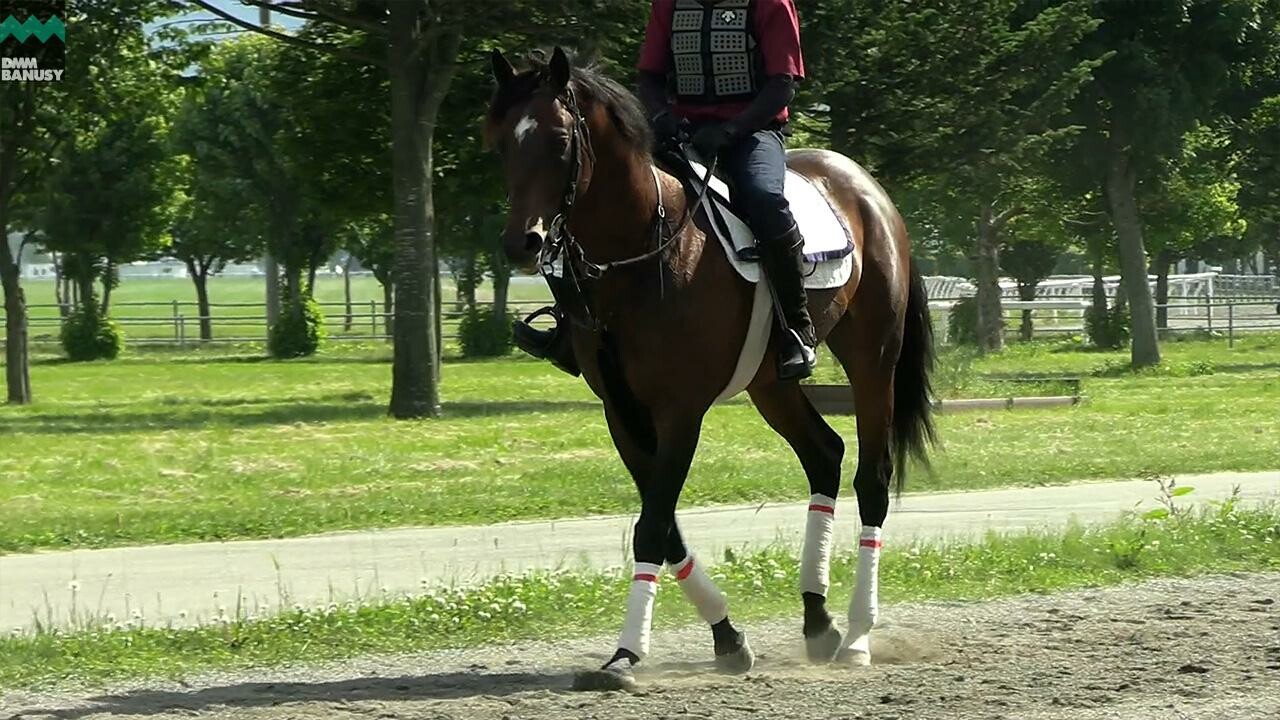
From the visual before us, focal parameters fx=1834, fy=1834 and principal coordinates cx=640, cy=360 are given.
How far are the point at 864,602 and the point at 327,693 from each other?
2590 millimetres

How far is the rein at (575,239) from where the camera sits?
23.9 feet

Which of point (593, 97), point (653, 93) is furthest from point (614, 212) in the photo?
point (653, 93)

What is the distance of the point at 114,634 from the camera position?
8.84 m

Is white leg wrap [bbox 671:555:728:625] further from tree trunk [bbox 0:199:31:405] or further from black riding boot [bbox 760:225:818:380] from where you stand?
tree trunk [bbox 0:199:31:405]

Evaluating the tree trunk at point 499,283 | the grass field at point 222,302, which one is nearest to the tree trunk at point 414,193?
the tree trunk at point 499,283

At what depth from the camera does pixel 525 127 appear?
23.7 feet

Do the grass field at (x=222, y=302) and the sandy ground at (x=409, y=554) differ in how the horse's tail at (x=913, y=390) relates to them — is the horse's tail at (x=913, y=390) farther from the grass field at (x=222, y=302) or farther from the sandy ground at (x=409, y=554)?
the grass field at (x=222, y=302)

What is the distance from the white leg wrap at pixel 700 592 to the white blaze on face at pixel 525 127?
6.74 ft

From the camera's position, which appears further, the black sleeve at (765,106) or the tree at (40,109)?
the tree at (40,109)

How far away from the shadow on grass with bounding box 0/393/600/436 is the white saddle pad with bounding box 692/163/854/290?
1611 cm

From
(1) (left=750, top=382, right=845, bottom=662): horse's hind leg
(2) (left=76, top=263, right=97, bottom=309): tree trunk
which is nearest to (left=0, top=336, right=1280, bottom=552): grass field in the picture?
(1) (left=750, top=382, right=845, bottom=662): horse's hind leg

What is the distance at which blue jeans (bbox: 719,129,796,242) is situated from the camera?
8.19 metres

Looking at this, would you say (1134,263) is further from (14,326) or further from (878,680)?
(878,680)

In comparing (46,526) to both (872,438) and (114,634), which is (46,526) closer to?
(114,634)
